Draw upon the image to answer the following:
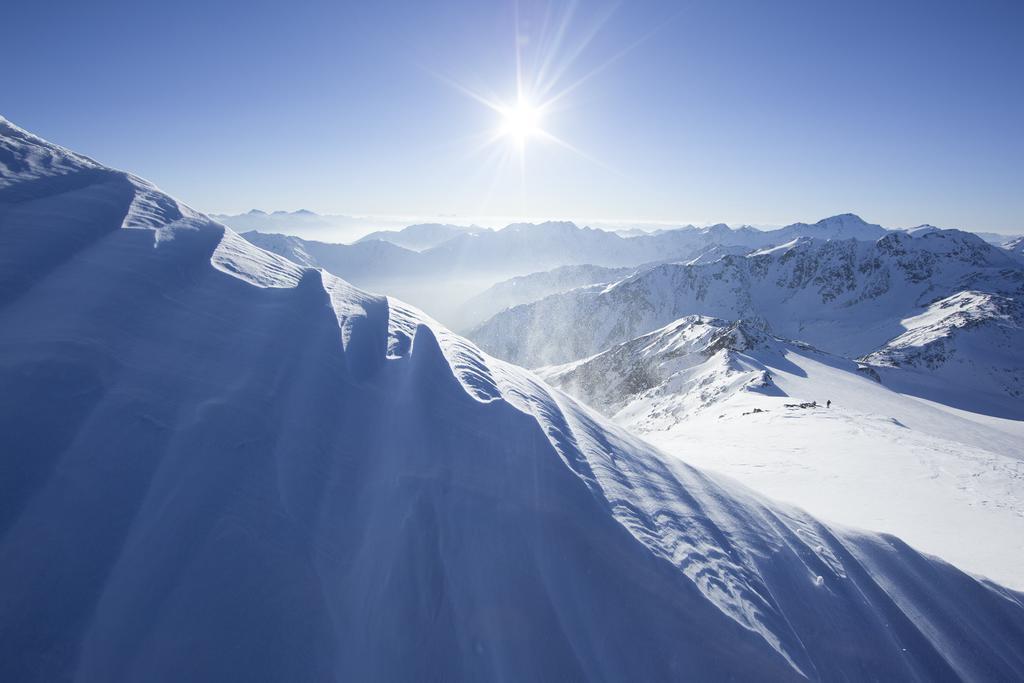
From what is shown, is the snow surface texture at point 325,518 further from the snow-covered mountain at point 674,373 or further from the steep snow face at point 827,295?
the steep snow face at point 827,295

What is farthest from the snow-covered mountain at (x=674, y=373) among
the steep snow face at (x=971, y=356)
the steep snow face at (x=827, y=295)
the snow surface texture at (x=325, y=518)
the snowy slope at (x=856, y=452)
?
the steep snow face at (x=827, y=295)

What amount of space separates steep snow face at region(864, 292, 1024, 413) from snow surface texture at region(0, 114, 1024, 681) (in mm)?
74822

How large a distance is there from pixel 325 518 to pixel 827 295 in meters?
220

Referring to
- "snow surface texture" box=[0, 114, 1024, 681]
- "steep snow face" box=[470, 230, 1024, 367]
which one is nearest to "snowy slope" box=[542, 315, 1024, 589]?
"snow surface texture" box=[0, 114, 1024, 681]

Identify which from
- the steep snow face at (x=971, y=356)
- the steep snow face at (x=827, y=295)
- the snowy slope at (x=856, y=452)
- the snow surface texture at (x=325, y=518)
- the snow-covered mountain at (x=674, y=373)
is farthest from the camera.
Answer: the steep snow face at (x=827, y=295)

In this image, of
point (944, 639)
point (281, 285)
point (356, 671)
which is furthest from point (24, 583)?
point (944, 639)

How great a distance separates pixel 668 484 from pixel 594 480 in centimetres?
151

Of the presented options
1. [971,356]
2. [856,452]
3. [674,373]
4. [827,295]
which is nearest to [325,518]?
[856,452]

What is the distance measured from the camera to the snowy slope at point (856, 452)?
32.1 ft

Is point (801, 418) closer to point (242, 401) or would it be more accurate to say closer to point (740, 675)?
point (740, 675)

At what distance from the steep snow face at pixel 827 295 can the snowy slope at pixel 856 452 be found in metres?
106

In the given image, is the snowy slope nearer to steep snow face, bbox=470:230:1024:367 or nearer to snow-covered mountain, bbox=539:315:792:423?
snow-covered mountain, bbox=539:315:792:423

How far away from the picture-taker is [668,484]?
635 cm

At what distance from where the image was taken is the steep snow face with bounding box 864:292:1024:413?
6906cm
